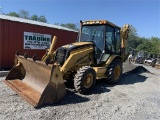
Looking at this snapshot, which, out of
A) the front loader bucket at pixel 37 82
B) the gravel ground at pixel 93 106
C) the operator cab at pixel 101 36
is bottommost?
the gravel ground at pixel 93 106

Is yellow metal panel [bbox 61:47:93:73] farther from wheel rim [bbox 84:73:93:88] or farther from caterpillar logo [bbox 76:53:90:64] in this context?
wheel rim [bbox 84:73:93:88]

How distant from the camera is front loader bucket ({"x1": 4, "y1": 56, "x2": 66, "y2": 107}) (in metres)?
4.81

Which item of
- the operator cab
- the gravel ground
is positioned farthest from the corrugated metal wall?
the operator cab

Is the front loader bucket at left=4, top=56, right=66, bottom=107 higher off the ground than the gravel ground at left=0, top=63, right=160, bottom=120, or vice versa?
the front loader bucket at left=4, top=56, right=66, bottom=107

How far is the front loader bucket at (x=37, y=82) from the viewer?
4.81m

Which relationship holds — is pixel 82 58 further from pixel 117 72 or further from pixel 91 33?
pixel 117 72

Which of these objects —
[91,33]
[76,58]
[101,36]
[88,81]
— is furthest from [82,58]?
[91,33]

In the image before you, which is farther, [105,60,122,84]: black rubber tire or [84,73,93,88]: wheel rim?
[105,60,122,84]: black rubber tire

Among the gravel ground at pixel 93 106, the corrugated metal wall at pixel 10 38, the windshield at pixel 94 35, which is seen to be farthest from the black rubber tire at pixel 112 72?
the corrugated metal wall at pixel 10 38

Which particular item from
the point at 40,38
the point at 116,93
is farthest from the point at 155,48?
the point at 116,93

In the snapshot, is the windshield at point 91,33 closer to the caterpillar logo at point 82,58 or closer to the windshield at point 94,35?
the windshield at point 94,35

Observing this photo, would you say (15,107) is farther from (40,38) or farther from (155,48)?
(155,48)

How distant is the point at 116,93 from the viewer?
6434mm

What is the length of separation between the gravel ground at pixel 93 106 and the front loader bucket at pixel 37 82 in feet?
0.63
